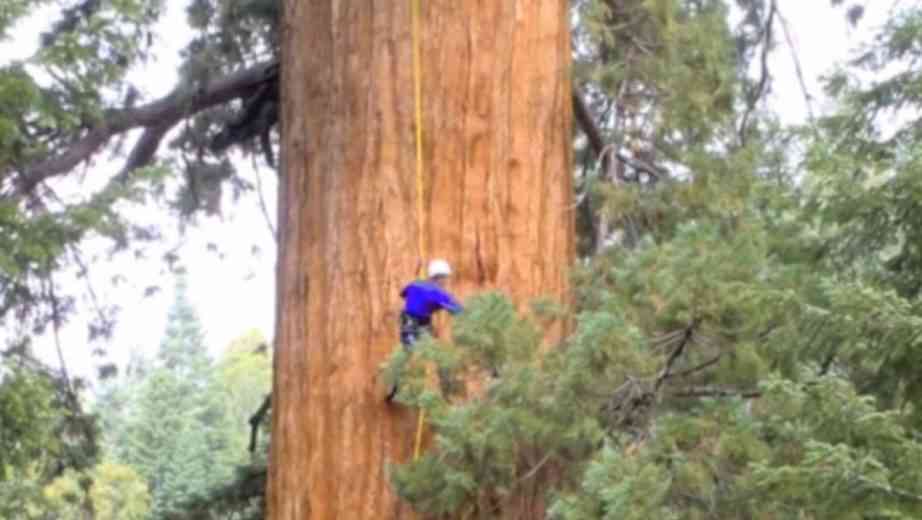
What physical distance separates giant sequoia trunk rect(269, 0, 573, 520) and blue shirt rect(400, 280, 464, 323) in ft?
0.77

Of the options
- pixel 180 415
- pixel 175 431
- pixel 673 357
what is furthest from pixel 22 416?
pixel 180 415

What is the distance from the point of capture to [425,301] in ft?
14.2

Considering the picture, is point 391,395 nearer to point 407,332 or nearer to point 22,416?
point 407,332

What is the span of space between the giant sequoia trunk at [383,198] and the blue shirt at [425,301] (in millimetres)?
233

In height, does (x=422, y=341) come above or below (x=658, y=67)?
below

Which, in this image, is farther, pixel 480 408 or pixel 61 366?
pixel 61 366

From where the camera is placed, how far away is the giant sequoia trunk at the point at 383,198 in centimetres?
457

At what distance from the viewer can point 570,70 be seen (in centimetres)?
499

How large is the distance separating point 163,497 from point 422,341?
24413 mm

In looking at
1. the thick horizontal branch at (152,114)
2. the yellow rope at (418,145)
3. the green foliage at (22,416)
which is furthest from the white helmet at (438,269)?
the green foliage at (22,416)

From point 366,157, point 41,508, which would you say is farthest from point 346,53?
point 41,508

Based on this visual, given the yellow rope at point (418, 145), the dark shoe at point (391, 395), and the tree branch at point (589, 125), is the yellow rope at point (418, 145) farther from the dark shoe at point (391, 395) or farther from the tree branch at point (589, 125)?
the tree branch at point (589, 125)

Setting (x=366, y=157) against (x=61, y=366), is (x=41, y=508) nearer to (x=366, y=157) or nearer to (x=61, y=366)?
(x=61, y=366)

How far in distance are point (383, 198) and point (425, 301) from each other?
482 millimetres
